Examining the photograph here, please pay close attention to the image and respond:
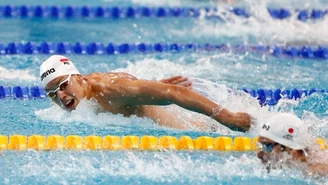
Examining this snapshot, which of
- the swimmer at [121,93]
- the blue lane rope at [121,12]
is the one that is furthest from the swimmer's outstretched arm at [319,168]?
the blue lane rope at [121,12]

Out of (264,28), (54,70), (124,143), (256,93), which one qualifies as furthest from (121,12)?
(124,143)

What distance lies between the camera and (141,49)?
21.7 ft

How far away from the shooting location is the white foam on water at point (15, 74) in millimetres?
5719

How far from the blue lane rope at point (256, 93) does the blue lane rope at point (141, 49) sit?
1167 mm

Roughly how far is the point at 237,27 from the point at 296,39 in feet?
2.44

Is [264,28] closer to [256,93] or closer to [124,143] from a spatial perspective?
[256,93]

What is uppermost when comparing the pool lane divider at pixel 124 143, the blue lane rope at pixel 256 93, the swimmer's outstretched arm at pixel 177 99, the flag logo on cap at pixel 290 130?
Result: the flag logo on cap at pixel 290 130

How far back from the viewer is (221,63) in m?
6.27

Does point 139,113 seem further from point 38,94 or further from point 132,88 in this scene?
point 38,94

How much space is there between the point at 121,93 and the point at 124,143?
278 mm

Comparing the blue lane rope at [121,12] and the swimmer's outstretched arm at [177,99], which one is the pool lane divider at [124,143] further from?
the blue lane rope at [121,12]

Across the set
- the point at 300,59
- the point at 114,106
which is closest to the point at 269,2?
the point at 300,59

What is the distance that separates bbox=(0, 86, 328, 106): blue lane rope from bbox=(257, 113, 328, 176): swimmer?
1.90 metres

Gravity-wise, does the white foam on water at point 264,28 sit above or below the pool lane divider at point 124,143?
below
